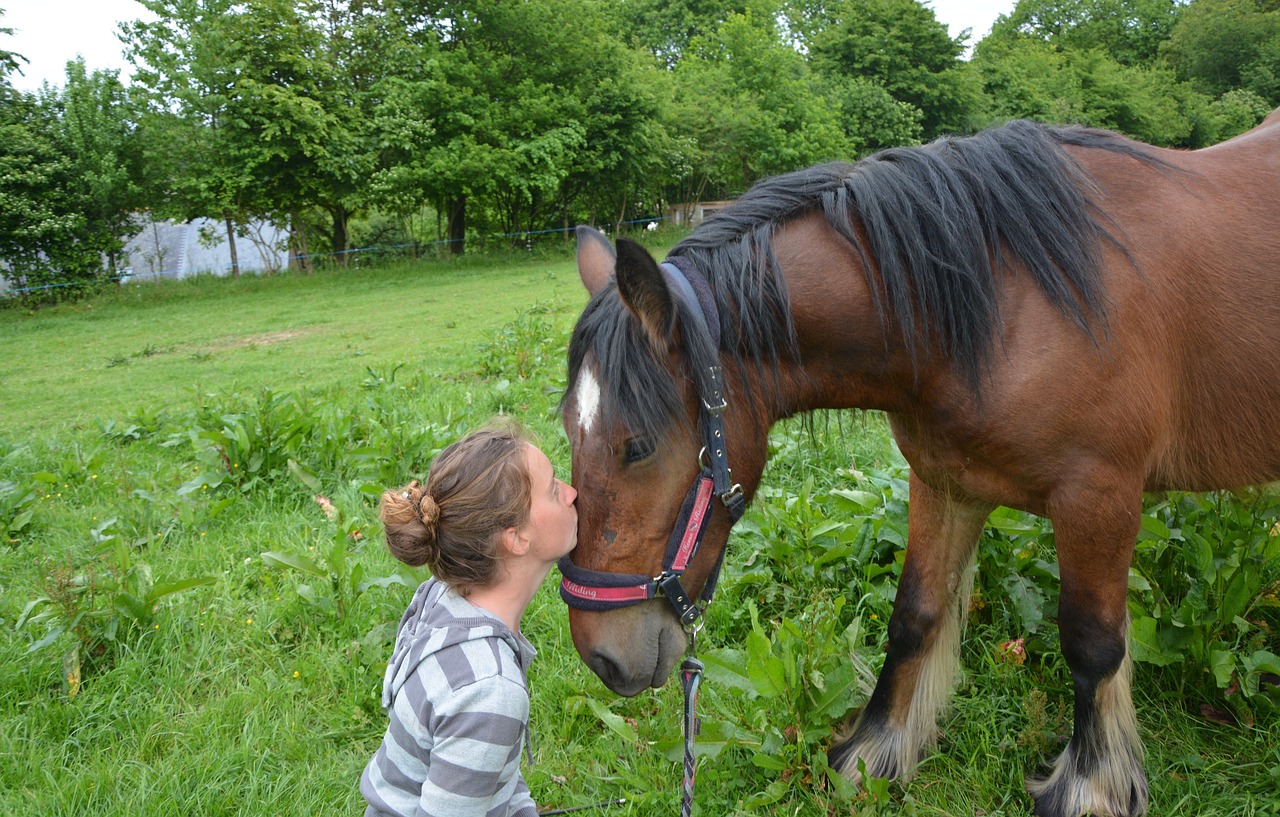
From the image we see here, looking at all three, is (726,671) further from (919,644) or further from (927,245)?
(927,245)

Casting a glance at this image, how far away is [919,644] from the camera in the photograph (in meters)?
2.50

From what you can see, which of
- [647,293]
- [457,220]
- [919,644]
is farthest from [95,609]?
[457,220]

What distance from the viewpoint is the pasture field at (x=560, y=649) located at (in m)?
2.31

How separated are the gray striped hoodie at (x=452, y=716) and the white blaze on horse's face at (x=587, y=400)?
1.50 ft

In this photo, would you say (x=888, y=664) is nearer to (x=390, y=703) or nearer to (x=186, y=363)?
(x=390, y=703)

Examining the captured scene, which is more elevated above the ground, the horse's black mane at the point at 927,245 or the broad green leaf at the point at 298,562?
the horse's black mane at the point at 927,245

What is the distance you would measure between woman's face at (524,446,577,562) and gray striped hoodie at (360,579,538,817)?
0.18 meters

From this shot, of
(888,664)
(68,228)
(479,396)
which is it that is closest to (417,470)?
(479,396)

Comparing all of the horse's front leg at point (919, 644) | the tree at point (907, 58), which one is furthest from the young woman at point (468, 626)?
the tree at point (907, 58)

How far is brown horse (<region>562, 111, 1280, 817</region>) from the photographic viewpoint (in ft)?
5.97

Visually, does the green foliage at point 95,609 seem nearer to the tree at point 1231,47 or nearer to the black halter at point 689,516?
the black halter at point 689,516

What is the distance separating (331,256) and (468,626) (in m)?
21.4

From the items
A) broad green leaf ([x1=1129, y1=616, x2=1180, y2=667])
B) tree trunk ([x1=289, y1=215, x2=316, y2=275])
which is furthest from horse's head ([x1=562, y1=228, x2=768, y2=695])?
tree trunk ([x1=289, y1=215, x2=316, y2=275])

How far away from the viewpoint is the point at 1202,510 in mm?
2938
